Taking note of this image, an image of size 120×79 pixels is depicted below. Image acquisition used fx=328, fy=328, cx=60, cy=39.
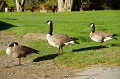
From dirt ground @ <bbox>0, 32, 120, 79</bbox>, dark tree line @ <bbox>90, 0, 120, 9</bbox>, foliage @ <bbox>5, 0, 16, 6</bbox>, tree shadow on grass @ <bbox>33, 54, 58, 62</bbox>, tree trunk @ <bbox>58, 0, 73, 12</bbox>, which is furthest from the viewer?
foliage @ <bbox>5, 0, 16, 6</bbox>

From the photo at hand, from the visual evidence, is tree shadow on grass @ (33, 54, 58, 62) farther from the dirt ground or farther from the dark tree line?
the dark tree line

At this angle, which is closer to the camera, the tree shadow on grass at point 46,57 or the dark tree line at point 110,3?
the tree shadow on grass at point 46,57

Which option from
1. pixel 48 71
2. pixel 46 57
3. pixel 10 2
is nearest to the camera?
pixel 48 71

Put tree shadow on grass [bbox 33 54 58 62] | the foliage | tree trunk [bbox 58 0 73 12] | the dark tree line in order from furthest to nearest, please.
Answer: the foliage < the dark tree line < tree trunk [bbox 58 0 73 12] < tree shadow on grass [bbox 33 54 58 62]

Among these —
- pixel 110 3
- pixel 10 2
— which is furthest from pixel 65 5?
pixel 10 2

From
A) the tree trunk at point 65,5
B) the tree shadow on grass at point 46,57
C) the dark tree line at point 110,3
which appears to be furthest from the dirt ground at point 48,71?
the dark tree line at point 110,3

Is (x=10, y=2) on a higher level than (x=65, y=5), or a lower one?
lower

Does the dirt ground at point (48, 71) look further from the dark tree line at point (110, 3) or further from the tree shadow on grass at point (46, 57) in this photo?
the dark tree line at point (110, 3)

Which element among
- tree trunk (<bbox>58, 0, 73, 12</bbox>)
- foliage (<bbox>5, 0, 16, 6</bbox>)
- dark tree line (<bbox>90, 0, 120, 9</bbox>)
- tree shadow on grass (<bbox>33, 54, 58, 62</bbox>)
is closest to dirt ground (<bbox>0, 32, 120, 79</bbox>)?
tree shadow on grass (<bbox>33, 54, 58, 62</bbox>)

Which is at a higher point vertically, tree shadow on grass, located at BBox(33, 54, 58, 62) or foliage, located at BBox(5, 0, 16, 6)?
tree shadow on grass, located at BBox(33, 54, 58, 62)

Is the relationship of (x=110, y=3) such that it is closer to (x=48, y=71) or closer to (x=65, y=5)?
(x=65, y=5)

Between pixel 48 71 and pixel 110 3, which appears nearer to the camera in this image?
pixel 48 71

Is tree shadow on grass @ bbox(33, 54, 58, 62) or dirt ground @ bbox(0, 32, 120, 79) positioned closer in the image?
dirt ground @ bbox(0, 32, 120, 79)

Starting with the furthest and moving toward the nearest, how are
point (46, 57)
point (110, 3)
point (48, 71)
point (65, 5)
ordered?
point (110, 3) < point (65, 5) < point (46, 57) < point (48, 71)
